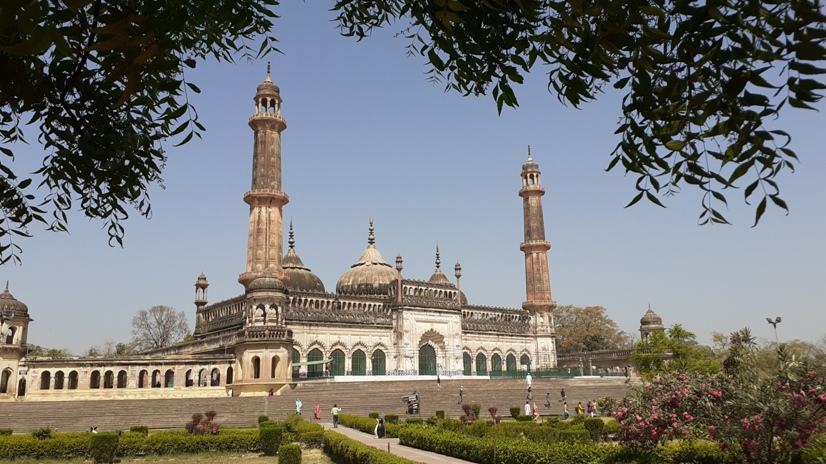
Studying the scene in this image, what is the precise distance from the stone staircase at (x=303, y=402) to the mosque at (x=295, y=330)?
9.67 feet

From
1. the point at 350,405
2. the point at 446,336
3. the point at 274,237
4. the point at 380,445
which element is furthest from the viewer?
the point at 446,336

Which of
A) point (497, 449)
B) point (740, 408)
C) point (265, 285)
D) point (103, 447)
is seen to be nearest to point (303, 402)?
point (265, 285)

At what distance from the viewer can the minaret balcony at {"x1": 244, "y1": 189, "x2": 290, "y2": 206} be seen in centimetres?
4012

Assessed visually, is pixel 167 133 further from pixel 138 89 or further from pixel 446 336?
pixel 446 336

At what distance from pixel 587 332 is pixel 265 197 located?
124 feet

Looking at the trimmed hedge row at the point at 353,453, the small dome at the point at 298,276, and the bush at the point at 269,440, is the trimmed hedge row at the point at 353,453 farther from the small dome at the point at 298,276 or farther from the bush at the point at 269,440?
the small dome at the point at 298,276

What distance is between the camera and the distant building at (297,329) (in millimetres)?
30859

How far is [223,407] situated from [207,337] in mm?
15588

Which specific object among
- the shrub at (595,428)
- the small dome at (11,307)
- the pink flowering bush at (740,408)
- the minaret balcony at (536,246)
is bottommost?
the shrub at (595,428)

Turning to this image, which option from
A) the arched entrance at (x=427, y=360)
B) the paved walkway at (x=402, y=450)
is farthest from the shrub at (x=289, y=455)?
the arched entrance at (x=427, y=360)

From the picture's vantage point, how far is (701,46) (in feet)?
9.78

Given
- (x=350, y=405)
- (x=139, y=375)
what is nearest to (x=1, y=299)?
(x=139, y=375)

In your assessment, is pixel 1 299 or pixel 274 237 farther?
pixel 274 237

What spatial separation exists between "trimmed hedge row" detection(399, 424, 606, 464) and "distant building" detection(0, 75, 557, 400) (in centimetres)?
1638
